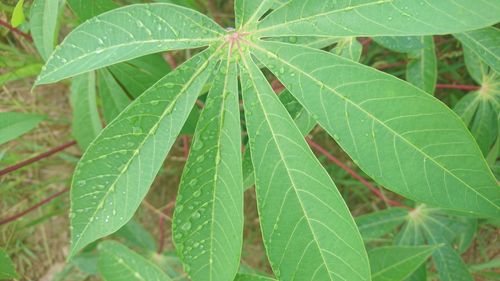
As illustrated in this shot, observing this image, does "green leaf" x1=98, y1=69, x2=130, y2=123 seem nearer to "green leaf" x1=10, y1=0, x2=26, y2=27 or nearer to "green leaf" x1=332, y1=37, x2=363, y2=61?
"green leaf" x1=10, y1=0, x2=26, y2=27

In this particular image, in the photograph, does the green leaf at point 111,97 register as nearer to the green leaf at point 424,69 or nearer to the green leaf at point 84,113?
the green leaf at point 84,113

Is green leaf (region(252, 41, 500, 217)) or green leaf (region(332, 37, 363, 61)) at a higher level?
green leaf (region(332, 37, 363, 61))

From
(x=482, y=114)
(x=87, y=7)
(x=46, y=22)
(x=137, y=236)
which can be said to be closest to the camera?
(x=46, y=22)

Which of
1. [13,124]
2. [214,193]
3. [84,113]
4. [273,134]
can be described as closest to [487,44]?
[273,134]

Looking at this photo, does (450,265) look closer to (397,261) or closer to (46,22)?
(397,261)

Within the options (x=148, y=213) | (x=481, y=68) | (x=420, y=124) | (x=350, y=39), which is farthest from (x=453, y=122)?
(x=148, y=213)

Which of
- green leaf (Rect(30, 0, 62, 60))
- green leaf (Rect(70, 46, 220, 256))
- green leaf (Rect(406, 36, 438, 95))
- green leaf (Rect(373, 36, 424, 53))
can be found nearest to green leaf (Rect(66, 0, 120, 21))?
green leaf (Rect(30, 0, 62, 60))
